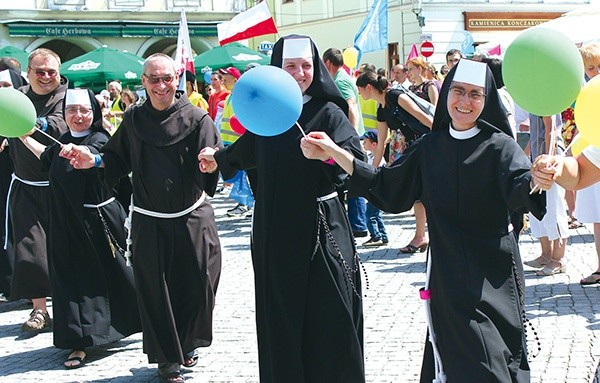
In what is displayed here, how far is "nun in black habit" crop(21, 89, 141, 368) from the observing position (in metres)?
6.63

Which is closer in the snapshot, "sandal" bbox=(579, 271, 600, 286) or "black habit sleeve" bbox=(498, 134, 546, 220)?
"black habit sleeve" bbox=(498, 134, 546, 220)

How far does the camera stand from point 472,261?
4195 millimetres

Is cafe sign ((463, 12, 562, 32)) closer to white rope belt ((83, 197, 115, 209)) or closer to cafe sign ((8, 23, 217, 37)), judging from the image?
cafe sign ((8, 23, 217, 37))

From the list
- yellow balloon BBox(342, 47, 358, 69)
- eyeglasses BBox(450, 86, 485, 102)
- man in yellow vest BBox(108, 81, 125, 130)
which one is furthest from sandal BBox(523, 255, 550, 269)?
man in yellow vest BBox(108, 81, 125, 130)

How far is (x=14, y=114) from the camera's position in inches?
231

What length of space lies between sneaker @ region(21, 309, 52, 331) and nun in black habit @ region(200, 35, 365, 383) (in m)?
3.15

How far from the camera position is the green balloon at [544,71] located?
3.58 meters

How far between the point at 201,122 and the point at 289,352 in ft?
5.96

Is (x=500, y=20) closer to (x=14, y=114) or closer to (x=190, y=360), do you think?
(x=190, y=360)

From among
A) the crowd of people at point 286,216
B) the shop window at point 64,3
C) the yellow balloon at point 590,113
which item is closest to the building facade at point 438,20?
the shop window at point 64,3

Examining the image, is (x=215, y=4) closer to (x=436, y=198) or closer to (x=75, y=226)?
(x=75, y=226)

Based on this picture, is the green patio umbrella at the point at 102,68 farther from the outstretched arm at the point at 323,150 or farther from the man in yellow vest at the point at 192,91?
the outstretched arm at the point at 323,150

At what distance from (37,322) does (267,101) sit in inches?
158

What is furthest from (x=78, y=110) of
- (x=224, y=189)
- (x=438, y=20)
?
(x=438, y=20)
